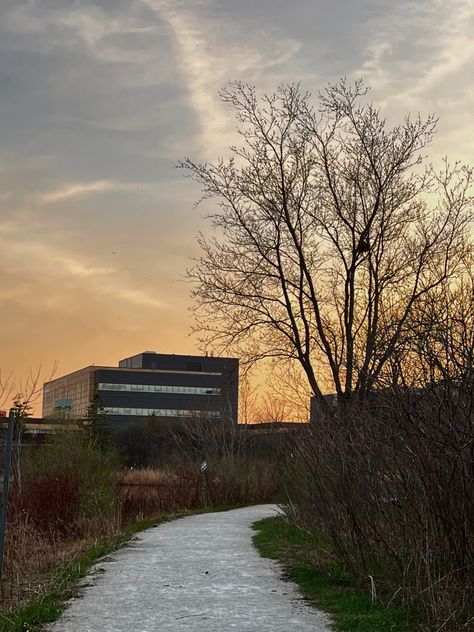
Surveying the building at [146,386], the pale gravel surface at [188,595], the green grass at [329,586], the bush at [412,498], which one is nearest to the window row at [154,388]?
the building at [146,386]

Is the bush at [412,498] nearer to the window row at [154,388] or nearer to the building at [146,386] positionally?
the building at [146,386]

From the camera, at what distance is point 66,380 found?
139 meters

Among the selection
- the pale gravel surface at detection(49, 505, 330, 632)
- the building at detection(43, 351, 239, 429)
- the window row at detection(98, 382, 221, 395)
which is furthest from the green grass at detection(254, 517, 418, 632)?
the window row at detection(98, 382, 221, 395)

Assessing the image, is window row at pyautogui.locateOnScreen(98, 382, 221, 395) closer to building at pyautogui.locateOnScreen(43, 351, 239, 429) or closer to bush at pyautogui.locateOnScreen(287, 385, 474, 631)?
building at pyautogui.locateOnScreen(43, 351, 239, 429)

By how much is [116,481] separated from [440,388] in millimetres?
15196

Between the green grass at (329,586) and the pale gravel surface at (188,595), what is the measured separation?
7.8 inches

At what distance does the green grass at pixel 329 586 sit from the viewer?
745 centimetres

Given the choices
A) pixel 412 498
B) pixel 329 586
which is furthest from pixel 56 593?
pixel 412 498

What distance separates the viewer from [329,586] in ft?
31.3

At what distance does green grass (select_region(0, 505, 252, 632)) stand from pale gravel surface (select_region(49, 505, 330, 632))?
0.16m

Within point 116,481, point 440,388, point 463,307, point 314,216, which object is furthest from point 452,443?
point 116,481

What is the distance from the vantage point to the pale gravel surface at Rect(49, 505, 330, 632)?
7.57m

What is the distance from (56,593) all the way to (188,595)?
1.47 metres

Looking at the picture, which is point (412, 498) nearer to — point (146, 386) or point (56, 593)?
point (56, 593)
